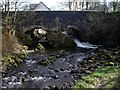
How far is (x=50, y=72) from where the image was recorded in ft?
51.4

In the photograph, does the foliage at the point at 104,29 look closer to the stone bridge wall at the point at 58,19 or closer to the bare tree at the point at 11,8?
the stone bridge wall at the point at 58,19

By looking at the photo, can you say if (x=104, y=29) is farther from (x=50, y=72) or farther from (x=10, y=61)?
(x=50, y=72)

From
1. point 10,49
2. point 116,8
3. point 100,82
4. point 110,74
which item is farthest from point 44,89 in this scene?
point 116,8

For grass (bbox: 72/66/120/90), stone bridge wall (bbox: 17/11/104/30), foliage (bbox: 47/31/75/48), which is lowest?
foliage (bbox: 47/31/75/48)

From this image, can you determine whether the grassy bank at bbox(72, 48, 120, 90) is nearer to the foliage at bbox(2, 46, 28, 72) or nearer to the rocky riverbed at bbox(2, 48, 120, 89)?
the rocky riverbed at bbox(2, 48, 120, 89)

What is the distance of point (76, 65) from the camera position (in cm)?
1750

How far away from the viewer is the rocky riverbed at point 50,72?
13.1 m

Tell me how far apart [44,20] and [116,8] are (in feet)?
25.9

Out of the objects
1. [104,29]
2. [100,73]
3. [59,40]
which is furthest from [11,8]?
[100,73]

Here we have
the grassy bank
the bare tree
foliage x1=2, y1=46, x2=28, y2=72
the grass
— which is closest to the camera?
the grassy bank

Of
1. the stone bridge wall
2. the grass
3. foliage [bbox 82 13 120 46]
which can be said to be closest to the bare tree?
the stone bridge wall

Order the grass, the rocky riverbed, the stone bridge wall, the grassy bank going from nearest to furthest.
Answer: the grassy bank < the grass < the rocky riverbed < the stone bridge wall

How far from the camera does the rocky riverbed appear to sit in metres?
13.1

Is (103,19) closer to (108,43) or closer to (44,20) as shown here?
(108,43)
